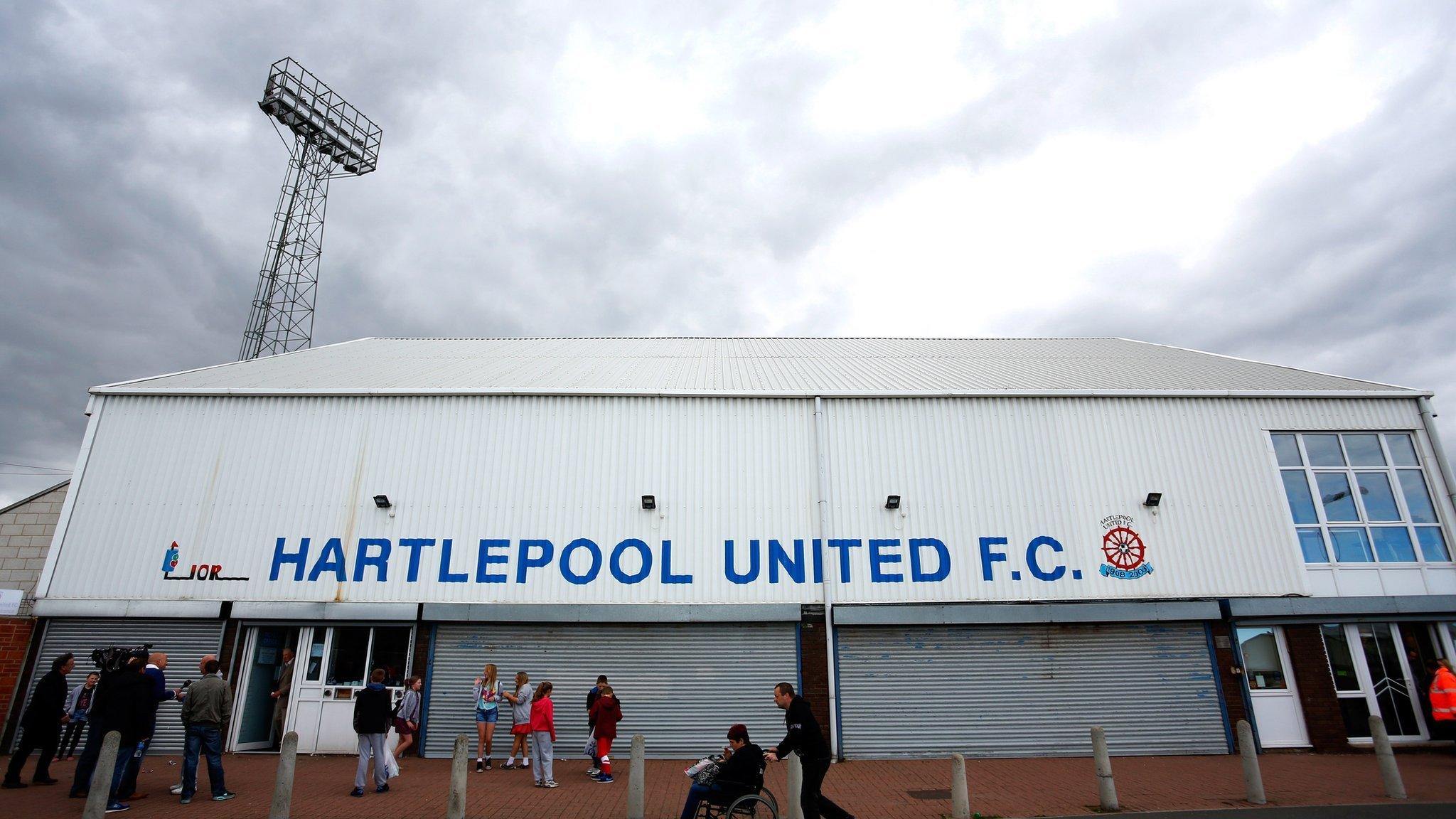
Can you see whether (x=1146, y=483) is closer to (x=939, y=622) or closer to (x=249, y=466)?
→ (x=939, y=622)

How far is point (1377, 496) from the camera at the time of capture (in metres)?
14.8

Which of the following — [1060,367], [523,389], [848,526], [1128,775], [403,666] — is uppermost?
[1060,367]

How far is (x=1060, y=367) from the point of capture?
18.7 m

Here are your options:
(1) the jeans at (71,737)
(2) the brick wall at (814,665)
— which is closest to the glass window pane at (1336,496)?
(2) the brick wall at (814,665)

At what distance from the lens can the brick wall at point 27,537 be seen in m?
14.3

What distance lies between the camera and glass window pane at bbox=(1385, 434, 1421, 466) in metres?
15.1

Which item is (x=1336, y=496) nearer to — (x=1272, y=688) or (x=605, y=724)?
(x=1272, y=688)

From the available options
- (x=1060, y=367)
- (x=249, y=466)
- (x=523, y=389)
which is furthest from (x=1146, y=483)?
(x=249, y=466)

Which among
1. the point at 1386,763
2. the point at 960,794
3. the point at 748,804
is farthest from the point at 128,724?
the point at 1386,763

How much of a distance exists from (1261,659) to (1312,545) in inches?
100

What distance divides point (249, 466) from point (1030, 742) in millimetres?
15886

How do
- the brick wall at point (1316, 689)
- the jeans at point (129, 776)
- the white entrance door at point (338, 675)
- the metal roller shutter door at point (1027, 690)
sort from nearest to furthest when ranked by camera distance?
1. the jeans at point (129, 776)
2. the brick wall at point (1316, 689)
3. the metal roller shutter door at point (1027, 690)
4. the white entrance door at point (338, 675)

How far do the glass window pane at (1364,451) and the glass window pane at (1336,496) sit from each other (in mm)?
522

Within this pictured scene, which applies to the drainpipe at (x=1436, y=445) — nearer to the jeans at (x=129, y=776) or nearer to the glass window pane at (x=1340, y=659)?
the glass window pane at (x=1340, y=659)
